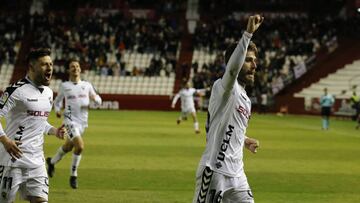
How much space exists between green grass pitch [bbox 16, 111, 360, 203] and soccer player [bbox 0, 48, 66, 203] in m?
3.96

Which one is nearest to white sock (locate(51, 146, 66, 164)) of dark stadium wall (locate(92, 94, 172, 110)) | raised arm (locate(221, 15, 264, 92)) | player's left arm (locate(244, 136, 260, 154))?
player's left arm (locate(244, 136, 260, 154))

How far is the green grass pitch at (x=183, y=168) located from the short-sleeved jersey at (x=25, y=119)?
13.2 ft

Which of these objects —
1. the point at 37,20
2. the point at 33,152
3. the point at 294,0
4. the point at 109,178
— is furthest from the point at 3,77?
the point at 33,152

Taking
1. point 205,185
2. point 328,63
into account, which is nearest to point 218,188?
point 205,185

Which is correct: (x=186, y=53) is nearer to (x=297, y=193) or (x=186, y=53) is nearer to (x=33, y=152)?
(x=297, y=193)

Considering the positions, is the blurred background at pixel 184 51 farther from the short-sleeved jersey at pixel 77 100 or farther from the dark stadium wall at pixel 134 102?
the short-sleeved jersey at pixel 77 100

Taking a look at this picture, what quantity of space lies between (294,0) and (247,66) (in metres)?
56.8

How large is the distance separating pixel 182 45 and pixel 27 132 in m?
52.3

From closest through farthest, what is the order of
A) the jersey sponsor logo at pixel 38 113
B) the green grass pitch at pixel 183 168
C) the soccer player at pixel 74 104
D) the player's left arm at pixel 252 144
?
1. the player's left arm at pixel 252 144
2. the jersey sponsor logo at pixel 38 113
3. the green grass pitch at pixel 183 168
4. the soccer player at pixel 74 104

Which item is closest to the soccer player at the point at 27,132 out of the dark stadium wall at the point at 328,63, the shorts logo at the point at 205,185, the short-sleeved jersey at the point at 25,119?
the short-sleeved jersey at the point at 25,119

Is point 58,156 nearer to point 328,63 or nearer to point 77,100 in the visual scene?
point 77,100

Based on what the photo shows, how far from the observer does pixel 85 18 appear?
62.4 metres

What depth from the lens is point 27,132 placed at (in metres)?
9.01

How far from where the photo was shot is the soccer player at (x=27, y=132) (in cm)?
888
